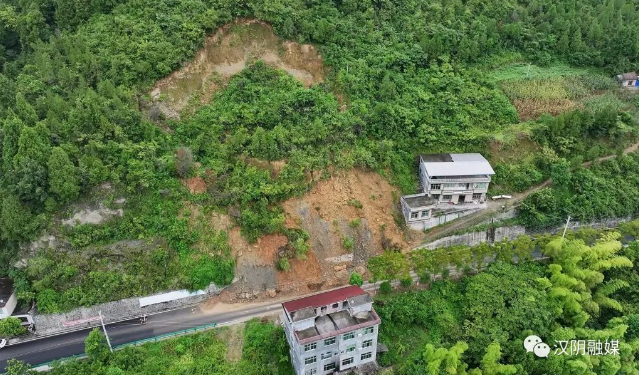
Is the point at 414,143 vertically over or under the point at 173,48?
under

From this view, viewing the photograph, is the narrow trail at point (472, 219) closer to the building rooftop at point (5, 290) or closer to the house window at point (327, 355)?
the house window at point (327, 355)

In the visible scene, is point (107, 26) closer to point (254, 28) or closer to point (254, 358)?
point (254, 28)

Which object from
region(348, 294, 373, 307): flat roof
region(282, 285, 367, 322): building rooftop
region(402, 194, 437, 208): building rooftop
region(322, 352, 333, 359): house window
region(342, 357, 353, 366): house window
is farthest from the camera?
region(402, 194, 437, 208): building rooftop

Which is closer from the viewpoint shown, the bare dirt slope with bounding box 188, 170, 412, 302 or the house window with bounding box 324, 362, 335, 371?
the house window with bounding box 324, 362, 335, 371

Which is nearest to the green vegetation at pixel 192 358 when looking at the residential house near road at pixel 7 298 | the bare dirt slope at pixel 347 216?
the residential house near road at pixel 7 298

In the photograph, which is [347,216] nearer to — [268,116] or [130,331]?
[268,116]

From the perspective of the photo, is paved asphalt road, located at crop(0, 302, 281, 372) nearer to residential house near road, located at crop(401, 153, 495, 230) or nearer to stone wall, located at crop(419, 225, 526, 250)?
residential house near road, located at crop(401, 153, 495, 230)

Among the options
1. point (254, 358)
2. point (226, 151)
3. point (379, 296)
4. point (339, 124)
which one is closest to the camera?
point (254, 358)

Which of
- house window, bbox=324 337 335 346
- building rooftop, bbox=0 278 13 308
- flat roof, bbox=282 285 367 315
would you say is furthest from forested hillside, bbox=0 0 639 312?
house window, bbox=324 337 335 346

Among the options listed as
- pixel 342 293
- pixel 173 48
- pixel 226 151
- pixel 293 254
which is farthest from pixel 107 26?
pixel 342 293
